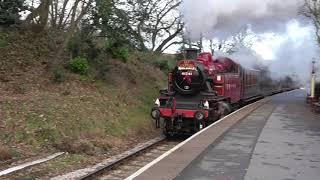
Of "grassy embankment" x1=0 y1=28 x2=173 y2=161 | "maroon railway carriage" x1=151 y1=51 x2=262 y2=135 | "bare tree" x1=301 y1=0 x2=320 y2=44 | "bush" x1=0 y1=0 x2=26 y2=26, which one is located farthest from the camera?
"bare tree" x1=301 y1=0 x2=320 y2=44

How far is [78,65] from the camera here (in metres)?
21.2

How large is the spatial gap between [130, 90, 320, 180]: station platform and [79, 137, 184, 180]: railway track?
1.35m

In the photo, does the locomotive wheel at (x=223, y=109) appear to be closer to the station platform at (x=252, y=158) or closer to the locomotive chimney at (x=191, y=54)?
the locomotive chimney at (x=191, y=54)

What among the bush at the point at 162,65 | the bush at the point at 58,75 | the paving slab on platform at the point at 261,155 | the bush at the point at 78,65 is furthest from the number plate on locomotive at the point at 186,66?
the bush at the point at 162,65

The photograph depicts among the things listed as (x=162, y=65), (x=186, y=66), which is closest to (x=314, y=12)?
(x=162, y=65)

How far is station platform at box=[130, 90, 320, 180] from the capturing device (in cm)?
949

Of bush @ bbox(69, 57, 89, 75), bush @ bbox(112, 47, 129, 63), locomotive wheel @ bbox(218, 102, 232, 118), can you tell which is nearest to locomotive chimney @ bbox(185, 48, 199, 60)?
locomotive wheel @ bbox(218, 102, 232, 118)

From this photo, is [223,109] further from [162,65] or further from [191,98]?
[162,65]

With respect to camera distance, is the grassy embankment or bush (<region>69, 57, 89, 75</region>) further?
bush (<region>69, 57, 89, 75</region>)

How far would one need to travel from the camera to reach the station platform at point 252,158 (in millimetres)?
9492

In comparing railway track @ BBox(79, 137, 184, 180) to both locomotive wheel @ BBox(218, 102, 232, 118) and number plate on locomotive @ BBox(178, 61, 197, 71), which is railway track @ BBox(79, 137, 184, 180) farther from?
number plate on locomotive @ BBox(178, 61, 197, 71)

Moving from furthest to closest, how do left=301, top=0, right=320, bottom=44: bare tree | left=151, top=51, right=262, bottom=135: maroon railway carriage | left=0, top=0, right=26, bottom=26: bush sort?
left=301, top=0, right=320, bottom=44: bare tree, left=0, top=0, right=26, bottom=26: bush, left=151, top=51, right=262, bottom=135: maroon railway carriage

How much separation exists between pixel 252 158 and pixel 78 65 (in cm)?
1166

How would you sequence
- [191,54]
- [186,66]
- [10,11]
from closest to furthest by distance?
[186,66] < [191,54] < [10,11]
